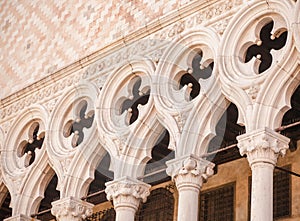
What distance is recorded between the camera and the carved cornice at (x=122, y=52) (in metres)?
13.6

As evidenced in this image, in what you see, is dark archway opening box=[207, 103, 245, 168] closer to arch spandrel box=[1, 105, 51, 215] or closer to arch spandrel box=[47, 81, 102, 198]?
arch spandrel box=[47, 81, 102, 198]

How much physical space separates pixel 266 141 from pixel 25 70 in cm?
666

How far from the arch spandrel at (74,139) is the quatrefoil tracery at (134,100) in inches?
23.7

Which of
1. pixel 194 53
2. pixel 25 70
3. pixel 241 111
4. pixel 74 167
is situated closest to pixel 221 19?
pixel 194 53

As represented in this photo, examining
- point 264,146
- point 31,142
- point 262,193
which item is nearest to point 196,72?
point 264,146

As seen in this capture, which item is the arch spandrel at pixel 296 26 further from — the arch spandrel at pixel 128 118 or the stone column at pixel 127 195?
the stone column at pixel 127 195

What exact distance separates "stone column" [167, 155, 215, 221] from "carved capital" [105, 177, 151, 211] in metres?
1.01

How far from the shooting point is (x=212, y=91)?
42.6 ft

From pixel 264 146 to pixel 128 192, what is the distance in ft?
8.96

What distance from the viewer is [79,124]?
15.6 metres

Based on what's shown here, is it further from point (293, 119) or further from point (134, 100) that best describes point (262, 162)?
point (134, 100)

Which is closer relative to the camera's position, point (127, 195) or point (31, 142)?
point (127, 195)

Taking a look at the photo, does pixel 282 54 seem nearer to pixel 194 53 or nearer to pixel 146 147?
pixel 194 53

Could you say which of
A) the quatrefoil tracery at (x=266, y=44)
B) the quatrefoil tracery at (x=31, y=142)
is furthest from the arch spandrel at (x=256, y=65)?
the quatrefoil tracery at (x=31, y=142)
